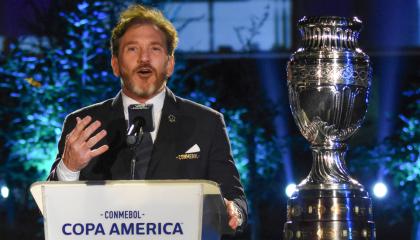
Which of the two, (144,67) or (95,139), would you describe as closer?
(95,139)

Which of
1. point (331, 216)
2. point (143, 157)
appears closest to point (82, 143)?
point (143, 157)

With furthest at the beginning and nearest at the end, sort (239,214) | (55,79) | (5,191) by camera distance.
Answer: (5,191) → (55,79) → (239,214)

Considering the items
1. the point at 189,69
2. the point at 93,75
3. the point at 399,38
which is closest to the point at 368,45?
the point at 399,38

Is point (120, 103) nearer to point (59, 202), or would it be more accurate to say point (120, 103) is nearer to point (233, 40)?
point (59, 202)

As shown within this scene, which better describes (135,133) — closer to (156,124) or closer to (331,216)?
(156,124)

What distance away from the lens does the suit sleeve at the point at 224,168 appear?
12.7 feet

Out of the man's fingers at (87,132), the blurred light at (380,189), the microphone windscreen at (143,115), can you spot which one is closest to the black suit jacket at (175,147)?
the microphone windscreen at (143,115)

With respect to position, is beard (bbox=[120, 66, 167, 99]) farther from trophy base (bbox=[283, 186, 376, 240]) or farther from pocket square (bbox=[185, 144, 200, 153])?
trophy base (bbox=[283, 186, 376, 240])

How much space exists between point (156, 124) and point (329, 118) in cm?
67

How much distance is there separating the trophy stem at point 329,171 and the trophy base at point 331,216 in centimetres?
3

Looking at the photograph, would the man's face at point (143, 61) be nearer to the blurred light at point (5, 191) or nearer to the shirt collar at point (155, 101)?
the shirt collar at point (155, 101)

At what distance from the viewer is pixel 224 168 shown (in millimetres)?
3910

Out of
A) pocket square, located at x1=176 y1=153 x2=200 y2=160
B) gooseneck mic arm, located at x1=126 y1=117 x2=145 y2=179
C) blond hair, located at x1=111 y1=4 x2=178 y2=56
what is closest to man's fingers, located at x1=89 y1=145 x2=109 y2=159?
gooseneck mic arm, located at x1=126 y1=117 x2=145 y2=179

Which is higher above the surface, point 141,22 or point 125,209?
point 141,22
